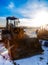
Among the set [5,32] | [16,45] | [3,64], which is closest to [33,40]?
[16,45]

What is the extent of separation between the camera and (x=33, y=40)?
17.1ft

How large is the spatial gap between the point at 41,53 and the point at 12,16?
5.77m

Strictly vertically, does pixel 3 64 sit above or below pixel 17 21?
below

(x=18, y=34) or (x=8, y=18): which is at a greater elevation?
(x=8, y=18)

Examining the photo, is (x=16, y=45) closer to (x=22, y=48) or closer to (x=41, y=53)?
(x=22, y=48)

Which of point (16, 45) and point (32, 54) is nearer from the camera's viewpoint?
point (16, 45)

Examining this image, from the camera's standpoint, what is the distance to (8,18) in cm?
982

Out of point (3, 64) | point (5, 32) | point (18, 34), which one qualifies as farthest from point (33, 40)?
point (5, 32)

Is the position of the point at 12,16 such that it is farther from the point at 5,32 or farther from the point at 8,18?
the point at 5,32

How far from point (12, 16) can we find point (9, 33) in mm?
1758

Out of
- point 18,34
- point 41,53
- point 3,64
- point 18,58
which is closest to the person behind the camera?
point 3,64

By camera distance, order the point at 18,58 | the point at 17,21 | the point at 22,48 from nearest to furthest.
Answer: the point at 18,58 → the point at 22,48 → the point at 17,21

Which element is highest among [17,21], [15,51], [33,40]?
[17,21]

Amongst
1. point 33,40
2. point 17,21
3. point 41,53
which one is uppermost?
point 17,21
